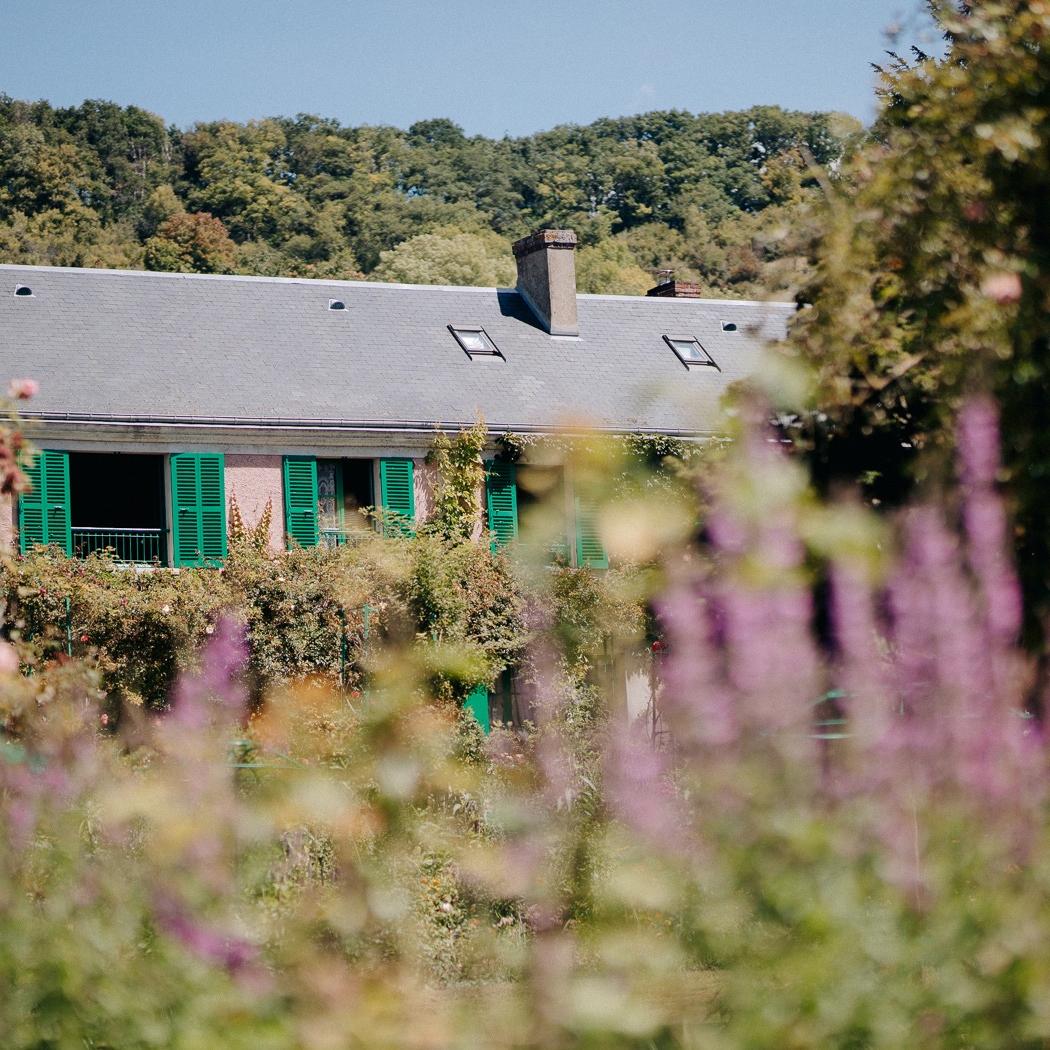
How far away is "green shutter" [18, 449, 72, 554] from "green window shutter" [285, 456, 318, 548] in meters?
2.94

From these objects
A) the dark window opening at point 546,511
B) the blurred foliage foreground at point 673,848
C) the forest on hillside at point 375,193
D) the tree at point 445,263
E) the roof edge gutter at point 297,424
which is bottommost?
the blurred foliage foreground at point 673,848

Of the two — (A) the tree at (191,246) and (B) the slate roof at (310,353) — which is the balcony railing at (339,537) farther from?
(A) the tree at (191,246)

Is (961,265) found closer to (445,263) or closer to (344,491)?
(344,491)

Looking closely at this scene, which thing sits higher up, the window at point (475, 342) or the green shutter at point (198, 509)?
the window at point (475, 342)

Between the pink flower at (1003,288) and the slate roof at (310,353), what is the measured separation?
1742cm

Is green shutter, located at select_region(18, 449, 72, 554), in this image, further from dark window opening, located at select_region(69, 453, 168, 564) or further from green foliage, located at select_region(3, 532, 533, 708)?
dark window opening, located at select_region(69, 453, 168, 564)

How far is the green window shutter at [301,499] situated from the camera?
22812 millimetres

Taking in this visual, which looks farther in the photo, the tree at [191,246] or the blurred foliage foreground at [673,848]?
the tree at [191,246]

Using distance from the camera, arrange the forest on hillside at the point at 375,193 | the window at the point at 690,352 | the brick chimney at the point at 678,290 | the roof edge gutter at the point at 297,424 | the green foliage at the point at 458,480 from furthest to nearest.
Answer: the forest on hillside at the point at 375,193
the brick chimney at the point at 678,290
the window at the point at 690,352
the green foliage at the point at 458,480
the roof edge gutter at the point at 297,424

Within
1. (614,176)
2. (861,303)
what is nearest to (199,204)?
(614,176)

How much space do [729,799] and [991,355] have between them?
5.27 feet

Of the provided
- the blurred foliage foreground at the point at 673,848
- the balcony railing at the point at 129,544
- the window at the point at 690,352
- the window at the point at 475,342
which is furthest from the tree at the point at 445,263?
the blurred foliage foreground at the point at 673,848

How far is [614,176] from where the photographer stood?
7725 cm

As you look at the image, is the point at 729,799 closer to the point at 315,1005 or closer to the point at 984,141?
the point at 315,1005
